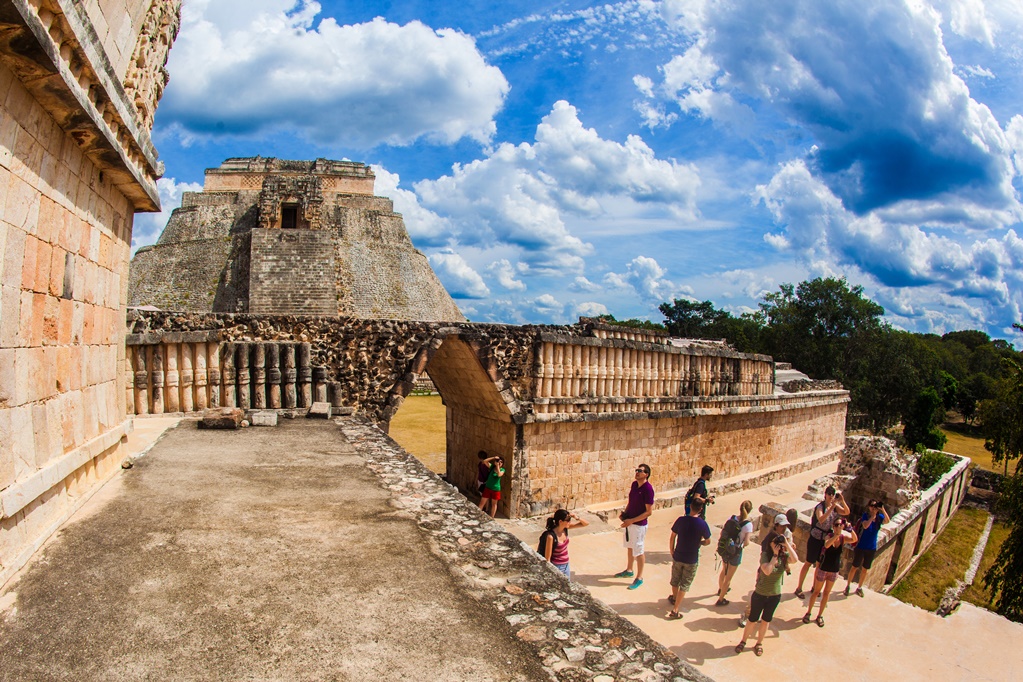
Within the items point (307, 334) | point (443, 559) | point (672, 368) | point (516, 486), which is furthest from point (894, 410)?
point (443, 559)

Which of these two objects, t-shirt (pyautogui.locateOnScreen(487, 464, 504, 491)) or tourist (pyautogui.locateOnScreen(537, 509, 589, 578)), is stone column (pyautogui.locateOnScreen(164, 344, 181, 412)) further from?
t-shirt (pyautogui.locateOnScreen(487, 464, 504, 491))

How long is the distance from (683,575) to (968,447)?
31.0 m

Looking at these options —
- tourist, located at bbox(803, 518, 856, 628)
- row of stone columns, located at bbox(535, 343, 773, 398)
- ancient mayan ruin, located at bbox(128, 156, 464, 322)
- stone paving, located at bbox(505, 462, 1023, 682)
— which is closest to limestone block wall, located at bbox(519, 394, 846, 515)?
row of stone columns, located at bbox(535, 343, 773, 398)

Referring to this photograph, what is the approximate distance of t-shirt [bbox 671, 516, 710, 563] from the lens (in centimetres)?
587

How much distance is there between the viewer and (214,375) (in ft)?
21.8

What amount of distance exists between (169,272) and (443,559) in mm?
27291

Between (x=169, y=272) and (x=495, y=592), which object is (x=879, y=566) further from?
(x=169, y=272)

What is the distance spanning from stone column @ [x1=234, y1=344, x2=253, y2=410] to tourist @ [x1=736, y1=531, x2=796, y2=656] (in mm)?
5581

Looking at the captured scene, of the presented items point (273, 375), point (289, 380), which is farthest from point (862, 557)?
point (273, 375)

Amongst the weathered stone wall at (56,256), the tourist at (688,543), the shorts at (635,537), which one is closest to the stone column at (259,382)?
the weathered stone wall at (56,256)

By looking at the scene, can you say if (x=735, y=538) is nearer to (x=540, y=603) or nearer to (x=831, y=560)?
(x=831, y=560)

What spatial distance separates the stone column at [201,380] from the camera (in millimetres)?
6566

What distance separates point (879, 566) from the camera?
9125 millimetres

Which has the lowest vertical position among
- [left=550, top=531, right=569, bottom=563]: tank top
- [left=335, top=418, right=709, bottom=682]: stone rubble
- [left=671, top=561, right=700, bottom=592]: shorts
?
[left=671, top=561, right=700, bottom=592]: shorts
